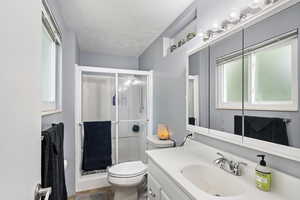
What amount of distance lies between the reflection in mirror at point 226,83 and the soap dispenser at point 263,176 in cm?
21

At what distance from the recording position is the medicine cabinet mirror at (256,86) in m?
0.81

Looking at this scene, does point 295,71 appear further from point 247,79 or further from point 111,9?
point 111,9

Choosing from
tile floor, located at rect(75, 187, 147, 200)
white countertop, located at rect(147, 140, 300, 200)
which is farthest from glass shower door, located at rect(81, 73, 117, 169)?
white countertop, located at rect(147, 140, 300, 200)

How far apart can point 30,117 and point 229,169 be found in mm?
1181

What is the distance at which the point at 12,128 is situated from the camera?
1.35 feet

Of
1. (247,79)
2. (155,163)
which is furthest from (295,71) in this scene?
(155,163)

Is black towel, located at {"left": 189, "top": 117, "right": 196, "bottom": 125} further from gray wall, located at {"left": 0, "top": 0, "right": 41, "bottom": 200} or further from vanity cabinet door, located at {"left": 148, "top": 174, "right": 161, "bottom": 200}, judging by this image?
gray wall, located at {"left": 0, "top": 0, "right": 41, "bottom": 200}

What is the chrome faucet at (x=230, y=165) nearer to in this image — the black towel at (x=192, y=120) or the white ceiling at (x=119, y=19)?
the black towel at (x=192, y=120)

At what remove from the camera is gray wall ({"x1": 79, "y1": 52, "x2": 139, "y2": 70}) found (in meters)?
3.22

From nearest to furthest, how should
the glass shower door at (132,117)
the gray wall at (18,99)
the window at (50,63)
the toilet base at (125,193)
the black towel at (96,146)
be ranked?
the gray wall at (18,99) → the window at (50,63) → the toilet base at (125,193) → the black towel at (96,146) → the glass shower door at (132,117)

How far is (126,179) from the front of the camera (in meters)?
1.75

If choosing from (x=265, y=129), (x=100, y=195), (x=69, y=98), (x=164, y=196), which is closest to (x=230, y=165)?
(x=265, y=129)

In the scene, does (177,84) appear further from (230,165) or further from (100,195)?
(100,195)

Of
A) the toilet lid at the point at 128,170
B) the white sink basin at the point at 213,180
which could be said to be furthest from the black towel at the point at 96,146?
the white sink basin at the point at 213,180
